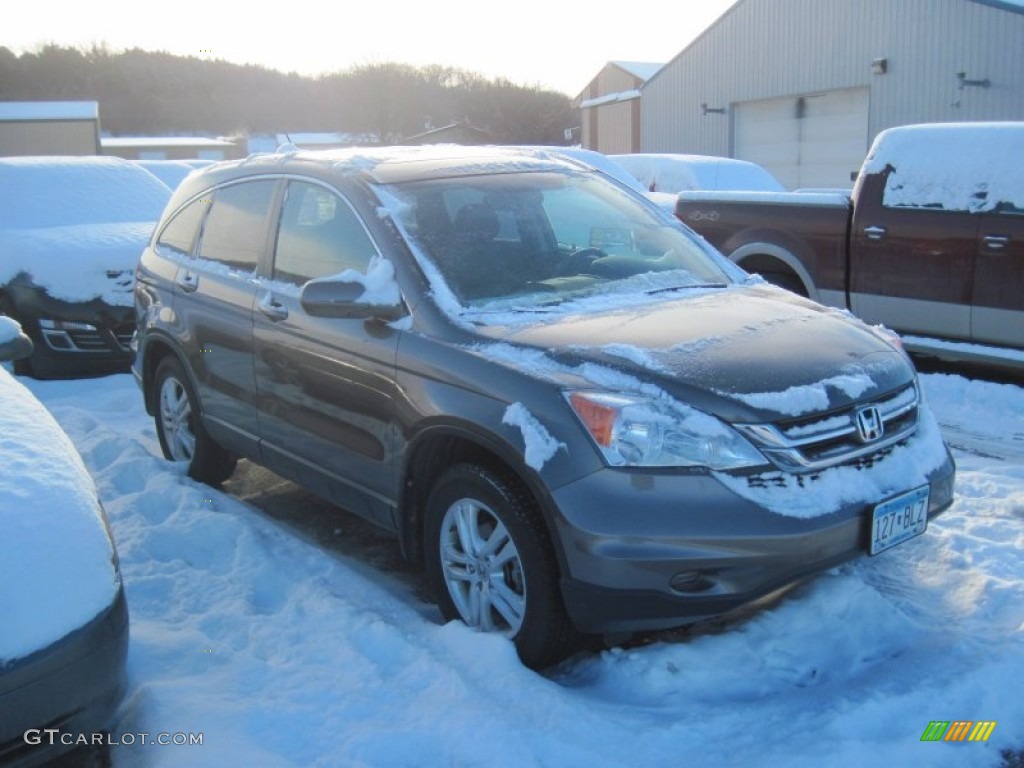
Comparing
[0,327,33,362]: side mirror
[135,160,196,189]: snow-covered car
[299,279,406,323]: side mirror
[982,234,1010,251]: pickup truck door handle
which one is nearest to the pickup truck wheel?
[982,234,1010,251]: pickup truck door handle

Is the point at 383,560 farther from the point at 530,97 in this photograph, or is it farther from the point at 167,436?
the point at 530,97

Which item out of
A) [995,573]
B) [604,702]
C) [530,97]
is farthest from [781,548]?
[530,97]

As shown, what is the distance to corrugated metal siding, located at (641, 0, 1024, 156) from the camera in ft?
69.1

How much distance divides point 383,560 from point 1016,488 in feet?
10.1

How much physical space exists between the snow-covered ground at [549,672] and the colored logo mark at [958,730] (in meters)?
0.03


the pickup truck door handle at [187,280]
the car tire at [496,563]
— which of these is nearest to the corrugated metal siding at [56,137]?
the pickup truck door handle at [187,280]

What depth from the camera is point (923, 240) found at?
7.52m

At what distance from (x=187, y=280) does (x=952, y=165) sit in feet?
18.2

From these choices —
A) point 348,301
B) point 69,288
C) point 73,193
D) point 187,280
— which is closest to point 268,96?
point 73,193

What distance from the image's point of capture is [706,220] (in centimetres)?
891

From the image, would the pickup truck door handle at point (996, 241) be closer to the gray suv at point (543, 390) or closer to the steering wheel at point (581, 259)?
the gray suv at point (543, 390)

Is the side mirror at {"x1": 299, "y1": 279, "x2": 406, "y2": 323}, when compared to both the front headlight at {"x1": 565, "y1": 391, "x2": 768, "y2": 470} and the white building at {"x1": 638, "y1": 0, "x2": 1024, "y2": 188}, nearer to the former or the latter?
the front headlight at {"x1": 565, "y1": 391, "x2": 768, "y2": 470}

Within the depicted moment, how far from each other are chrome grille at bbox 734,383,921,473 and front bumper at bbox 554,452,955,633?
0.18 m

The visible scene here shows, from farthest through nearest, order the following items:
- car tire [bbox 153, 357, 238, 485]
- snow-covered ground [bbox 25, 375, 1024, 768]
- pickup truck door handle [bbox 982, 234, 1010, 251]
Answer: pickup truck door handle [bbox 982, 234, 1010, 251]
car tire [bbox 153, 357, 238, 485]
snow-covered ground [bbox 25, 375, 1024, 768]
